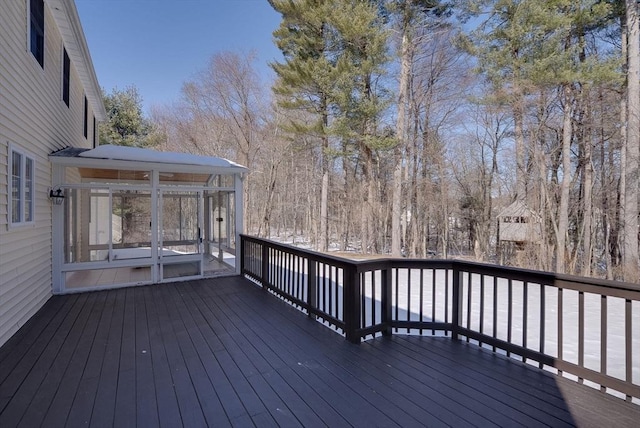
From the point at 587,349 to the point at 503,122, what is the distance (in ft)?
32.0

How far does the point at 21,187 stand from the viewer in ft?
13.1

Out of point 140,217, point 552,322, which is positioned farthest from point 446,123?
point 140,217

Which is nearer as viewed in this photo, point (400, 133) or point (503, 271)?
point (503, 271)

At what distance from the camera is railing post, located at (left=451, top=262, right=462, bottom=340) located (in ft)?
11.0

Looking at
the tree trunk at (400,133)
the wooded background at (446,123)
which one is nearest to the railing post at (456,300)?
the wooded background at (446,123)

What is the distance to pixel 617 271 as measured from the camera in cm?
830

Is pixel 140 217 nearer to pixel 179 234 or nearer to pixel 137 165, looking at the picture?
pixel 179 234

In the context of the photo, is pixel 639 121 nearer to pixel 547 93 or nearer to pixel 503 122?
pixel 547 93

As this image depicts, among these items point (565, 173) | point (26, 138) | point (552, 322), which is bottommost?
point (552, 322)

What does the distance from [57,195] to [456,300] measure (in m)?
6.08

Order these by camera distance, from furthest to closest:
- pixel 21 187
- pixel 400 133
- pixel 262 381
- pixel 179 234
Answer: pixel 400 133
pixel 179 234
pixel 21 187
pixel 262 381

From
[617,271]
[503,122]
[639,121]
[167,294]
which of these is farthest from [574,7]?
[167,294]

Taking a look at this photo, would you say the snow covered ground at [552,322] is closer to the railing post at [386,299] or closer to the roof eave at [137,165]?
the railing post at [386,299]

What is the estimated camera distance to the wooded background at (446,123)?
8297mm
